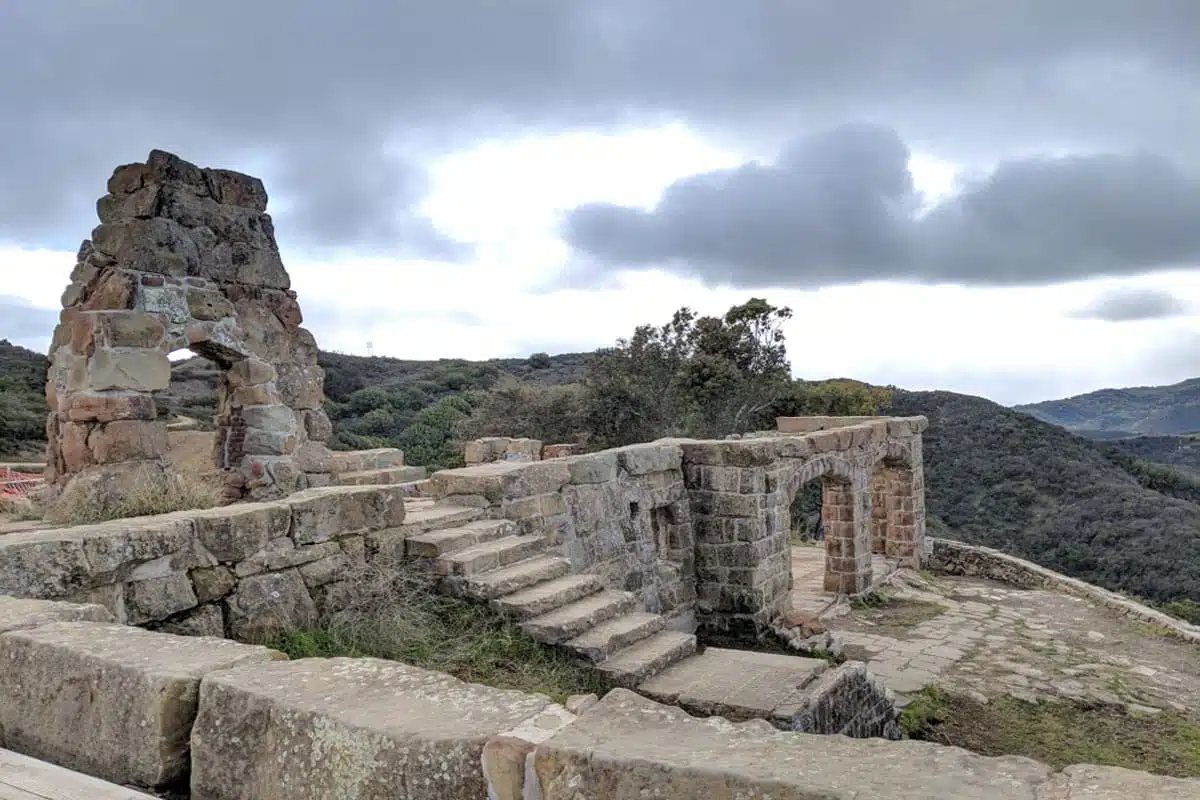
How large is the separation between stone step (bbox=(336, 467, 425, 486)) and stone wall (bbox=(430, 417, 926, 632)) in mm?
1491

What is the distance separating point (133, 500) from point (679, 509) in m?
5.04

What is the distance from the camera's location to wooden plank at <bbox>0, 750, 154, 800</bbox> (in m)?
2.37

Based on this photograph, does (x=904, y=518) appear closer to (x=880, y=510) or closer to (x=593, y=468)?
(x=880, y=510)

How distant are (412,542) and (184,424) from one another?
12.5 meters

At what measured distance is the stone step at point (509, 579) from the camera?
5.58 metres

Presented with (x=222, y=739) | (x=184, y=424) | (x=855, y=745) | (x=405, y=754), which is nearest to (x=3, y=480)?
(x=184, y=424)

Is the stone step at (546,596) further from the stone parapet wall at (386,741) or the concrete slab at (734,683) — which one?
the stone parapet wall at (386,741)

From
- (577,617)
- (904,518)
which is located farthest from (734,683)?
(904,518)

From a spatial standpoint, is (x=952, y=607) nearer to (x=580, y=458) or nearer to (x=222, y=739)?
(x=580, y=458)

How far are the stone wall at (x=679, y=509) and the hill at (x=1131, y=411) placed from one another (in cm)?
3293

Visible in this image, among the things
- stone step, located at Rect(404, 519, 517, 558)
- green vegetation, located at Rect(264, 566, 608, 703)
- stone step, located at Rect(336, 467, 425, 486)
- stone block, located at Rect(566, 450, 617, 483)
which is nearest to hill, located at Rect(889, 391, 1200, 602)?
stone block, located at Rect(566, 450, 617, 483)

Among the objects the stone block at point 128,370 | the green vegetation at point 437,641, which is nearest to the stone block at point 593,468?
the green vegetation at point 437,641

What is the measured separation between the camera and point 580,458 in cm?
782

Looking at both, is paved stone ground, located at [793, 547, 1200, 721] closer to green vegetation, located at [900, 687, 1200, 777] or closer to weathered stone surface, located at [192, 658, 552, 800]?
green vegetation, located at [900, 687, 1200, 777]
